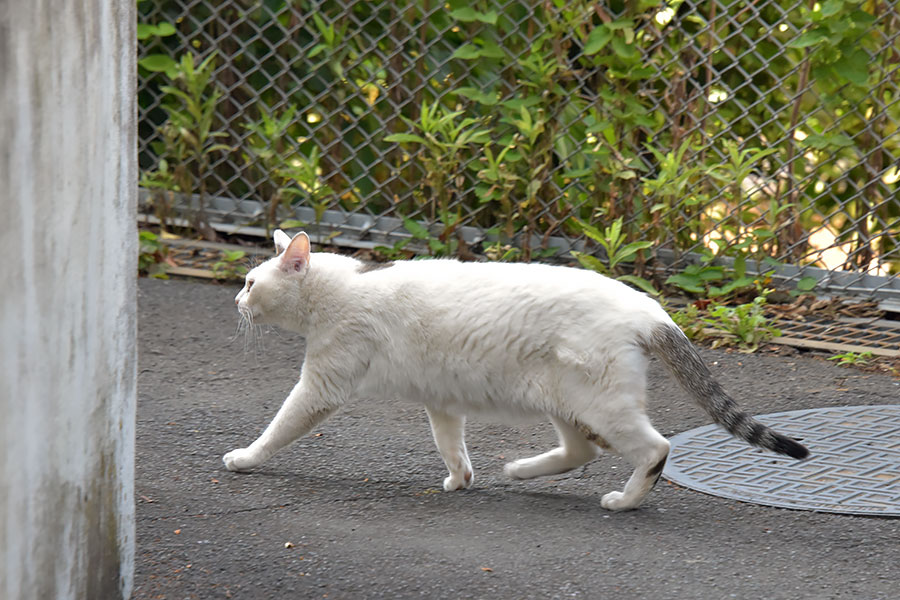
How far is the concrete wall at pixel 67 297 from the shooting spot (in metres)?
2.08

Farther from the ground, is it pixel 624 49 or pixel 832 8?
pixel 832 8

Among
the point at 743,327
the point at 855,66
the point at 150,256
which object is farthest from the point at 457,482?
the point at 150,256

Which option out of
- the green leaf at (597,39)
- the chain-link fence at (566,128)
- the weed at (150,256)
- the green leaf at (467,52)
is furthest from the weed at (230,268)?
the green leaf at (597,39)

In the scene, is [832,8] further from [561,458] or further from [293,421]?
[293,421]

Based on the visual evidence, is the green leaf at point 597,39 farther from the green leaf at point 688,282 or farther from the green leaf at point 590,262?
the green leaf at point 688,282

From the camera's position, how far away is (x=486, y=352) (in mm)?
3568

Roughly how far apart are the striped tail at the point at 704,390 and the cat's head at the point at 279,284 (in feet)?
4.09

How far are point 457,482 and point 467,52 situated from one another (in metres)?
3.28

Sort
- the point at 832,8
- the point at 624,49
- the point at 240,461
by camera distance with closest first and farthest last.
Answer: the point at 240,461 < the point at 832,8 < the point at 624,49

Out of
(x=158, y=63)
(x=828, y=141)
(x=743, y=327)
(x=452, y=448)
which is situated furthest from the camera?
(x=158, y=63)

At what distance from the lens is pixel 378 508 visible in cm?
A: 356

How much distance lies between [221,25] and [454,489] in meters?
4.61

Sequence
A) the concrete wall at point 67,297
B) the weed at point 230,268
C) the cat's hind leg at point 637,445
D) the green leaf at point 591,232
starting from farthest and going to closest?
1. the weed at point 230,268
2. the green leaf at point 591,232
3. the cat's hind leg at point 637,445
4. the concrete wall at point 67,297

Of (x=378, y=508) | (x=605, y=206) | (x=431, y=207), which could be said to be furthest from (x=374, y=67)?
(x=378, y=508)
